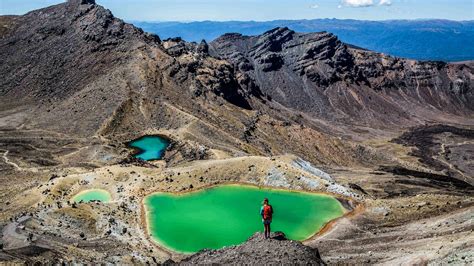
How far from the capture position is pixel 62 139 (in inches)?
3947

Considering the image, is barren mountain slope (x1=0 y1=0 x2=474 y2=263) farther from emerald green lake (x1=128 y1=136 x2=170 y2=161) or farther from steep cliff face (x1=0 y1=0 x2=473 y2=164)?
emerald green lake (x1=128 y1=136 x2=170 y2=161)

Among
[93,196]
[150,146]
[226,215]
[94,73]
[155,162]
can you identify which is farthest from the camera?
[94,73]

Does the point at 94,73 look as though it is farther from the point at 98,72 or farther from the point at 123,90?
the point at 123,90

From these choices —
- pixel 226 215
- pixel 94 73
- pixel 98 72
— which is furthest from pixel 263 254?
pixel 94 73

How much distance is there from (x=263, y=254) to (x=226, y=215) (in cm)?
1896

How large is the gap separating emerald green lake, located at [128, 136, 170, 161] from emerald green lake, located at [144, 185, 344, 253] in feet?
117

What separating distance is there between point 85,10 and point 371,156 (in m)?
92.2

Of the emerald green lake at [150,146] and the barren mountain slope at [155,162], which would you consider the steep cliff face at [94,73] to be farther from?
the emerald green lake at [150,146]

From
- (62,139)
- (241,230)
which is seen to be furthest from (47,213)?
(62,139)

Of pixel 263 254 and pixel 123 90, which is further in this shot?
pixel 123 90

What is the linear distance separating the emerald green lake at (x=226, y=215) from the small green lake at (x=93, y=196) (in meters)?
Result: 5.53

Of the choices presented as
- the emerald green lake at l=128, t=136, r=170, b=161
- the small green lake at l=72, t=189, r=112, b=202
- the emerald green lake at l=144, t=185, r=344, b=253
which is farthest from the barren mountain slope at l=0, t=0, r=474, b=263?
the emerald green lake at l=128, t=136, r=170, b=161

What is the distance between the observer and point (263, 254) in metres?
31.0

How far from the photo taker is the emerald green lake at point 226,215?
4512 cm
